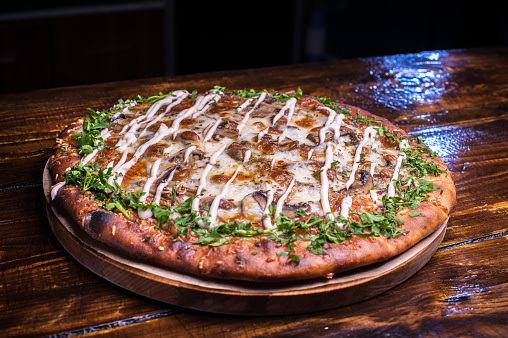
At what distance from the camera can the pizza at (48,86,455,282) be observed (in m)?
1.82

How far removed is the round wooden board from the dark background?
448 centimetres

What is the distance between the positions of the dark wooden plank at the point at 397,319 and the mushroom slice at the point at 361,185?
420 mm

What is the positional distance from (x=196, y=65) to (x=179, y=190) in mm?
4952

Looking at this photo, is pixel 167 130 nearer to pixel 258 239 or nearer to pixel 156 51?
pixel 258 239

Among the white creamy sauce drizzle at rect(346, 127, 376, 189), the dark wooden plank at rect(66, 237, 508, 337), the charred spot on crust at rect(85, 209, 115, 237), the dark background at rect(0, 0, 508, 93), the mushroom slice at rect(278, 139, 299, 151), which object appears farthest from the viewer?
the dark background at rect(0, 0, 508, 93)

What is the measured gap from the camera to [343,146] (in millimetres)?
2582

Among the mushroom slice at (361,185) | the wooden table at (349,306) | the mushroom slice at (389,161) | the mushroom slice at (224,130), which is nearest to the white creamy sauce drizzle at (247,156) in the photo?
the mushroom slice at (224,130)

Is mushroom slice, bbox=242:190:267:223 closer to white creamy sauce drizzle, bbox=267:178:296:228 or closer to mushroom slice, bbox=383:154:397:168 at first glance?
white creamy sauce drizzle, bbox=267:178:296:228

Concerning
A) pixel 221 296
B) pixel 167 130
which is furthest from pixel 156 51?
pixel 221 296

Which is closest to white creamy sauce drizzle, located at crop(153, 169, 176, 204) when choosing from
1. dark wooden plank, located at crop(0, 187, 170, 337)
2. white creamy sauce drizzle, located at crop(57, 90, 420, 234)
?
white creamy sauce drizzle, located at crop(57, 90, 420, 234)

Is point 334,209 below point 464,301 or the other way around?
the other way around

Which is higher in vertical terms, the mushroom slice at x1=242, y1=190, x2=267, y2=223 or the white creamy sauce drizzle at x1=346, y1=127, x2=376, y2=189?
the white creamy sauce drizzle at x1=346, y1=127, x2=376, y2=189

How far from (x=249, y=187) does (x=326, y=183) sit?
331 millimetres

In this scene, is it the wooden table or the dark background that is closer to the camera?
the wooden table
